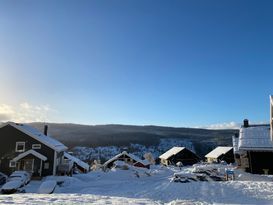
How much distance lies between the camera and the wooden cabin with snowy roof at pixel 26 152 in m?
36.8

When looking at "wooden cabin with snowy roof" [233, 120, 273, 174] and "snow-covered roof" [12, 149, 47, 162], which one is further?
"snow-covered roof" [12, 149, 47, 162]

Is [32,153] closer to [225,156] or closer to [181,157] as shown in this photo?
[181,157]

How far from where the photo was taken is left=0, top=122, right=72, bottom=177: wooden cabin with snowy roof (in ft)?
121

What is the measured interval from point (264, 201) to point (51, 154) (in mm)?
26251

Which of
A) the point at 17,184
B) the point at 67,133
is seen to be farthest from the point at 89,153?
the point at 17,184

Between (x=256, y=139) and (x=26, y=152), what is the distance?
28329mm

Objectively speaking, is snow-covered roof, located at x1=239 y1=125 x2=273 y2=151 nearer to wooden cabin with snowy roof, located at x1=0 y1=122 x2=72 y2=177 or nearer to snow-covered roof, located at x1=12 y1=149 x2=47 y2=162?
wooden cabin with snowy roof, located at x1=0 y1=122 x2=72 y2=177

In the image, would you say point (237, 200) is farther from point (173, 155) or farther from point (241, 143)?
point (173, 155)

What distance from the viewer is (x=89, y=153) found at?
142 metres

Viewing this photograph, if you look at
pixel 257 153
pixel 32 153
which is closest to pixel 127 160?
pixel 32 153

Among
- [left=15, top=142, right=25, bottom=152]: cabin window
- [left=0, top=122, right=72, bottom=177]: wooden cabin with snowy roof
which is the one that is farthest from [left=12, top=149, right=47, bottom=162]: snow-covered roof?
[left=15, top=142, right=25, bottom=152]: cabin window

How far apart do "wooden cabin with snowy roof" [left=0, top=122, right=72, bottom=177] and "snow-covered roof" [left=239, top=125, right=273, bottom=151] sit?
23232mm

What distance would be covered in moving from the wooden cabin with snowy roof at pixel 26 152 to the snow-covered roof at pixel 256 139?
23.2 meters

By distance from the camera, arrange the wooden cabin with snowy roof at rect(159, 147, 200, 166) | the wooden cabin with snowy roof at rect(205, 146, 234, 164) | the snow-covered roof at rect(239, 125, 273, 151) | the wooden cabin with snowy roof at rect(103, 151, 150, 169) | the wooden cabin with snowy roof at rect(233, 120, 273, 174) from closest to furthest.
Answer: the wooden cabin with snowy roof at rect(233, 120, 273, 174), the snow-covered roof at rect(239, 125, 273, 151), the wooden cabin with snowy roof at rect(103, 151, 150, 169), the wooden cabin with snowy roof at rect(205, 146, 234, 164), the wooden cabin with snowy roof at rect(159, 147, 200, 166)
